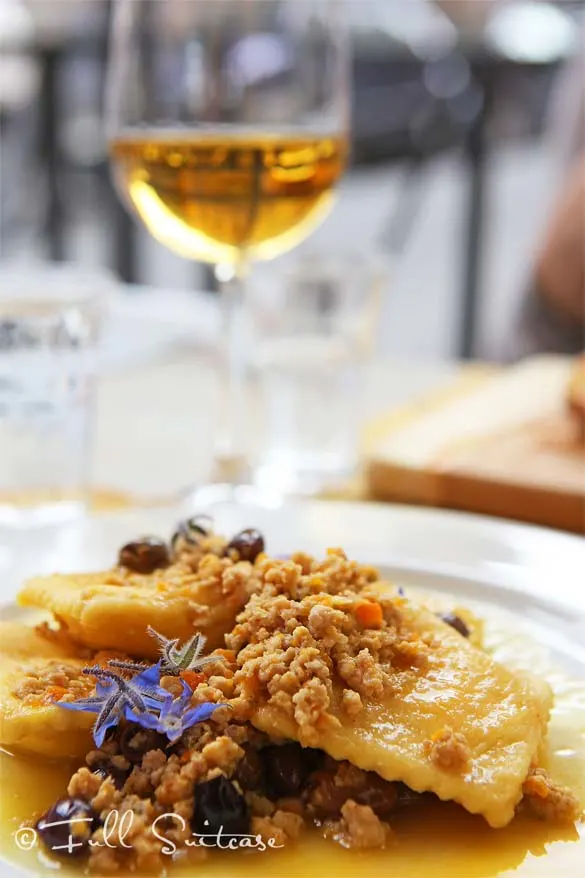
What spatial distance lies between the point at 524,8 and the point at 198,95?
392cm

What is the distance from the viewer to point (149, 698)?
73 cm

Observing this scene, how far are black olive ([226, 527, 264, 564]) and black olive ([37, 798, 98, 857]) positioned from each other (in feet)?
0.89

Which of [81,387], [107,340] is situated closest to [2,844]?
[81,387]

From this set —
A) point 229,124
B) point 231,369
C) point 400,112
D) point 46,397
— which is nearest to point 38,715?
point 46,397

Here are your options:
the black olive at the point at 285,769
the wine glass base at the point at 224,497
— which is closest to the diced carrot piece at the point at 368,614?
the black olive at the point at 285,769

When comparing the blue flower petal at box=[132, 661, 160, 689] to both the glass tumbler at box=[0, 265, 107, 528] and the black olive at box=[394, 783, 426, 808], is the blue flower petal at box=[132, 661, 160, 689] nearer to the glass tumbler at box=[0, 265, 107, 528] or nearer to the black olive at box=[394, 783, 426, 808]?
the black olive at box=[394, 783, 426, 808]

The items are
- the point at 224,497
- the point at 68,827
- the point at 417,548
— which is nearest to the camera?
the point at 68,827

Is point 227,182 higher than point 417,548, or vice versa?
point 227,182

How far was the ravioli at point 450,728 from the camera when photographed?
0.70 metres

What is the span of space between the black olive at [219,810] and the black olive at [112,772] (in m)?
0.06

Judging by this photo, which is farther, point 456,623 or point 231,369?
point 231,369

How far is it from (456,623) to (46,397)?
0.61 meters

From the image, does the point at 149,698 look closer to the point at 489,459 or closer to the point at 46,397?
the point at 46,397

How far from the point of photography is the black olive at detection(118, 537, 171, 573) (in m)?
0.93
